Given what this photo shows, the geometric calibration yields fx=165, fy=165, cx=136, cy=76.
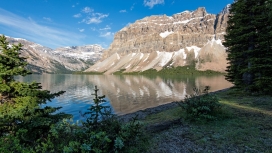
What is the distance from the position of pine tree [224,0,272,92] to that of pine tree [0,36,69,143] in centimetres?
2318

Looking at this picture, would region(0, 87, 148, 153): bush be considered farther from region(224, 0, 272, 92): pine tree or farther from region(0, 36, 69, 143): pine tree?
region(224, 0, 272, 92): pine tree

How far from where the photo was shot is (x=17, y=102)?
1012cm

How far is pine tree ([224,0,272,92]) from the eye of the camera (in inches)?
813

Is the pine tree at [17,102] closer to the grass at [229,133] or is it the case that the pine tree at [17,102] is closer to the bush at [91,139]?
the bush at [91,139]

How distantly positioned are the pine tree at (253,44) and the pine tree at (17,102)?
23.2 m

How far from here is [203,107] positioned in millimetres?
12781

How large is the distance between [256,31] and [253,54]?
3.41 m

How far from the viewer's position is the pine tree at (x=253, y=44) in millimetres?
20656

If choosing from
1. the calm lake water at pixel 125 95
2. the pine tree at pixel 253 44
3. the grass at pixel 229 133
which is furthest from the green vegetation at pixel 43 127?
the calm lake water at pixel 125 95

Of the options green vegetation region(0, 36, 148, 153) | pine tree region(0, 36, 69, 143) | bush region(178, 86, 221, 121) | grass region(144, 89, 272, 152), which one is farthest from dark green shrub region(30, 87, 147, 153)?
bush region(178, 86, 221, 121)

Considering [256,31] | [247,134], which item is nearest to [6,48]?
[247,134]

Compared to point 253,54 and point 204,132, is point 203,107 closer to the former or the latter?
point 204,132

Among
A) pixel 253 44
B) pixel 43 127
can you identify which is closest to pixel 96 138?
pixel 43 127

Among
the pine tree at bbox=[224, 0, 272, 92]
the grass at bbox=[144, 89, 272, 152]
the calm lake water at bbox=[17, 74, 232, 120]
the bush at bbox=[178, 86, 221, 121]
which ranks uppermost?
the pine tree at bbox=[224, 0, 272, 92]
